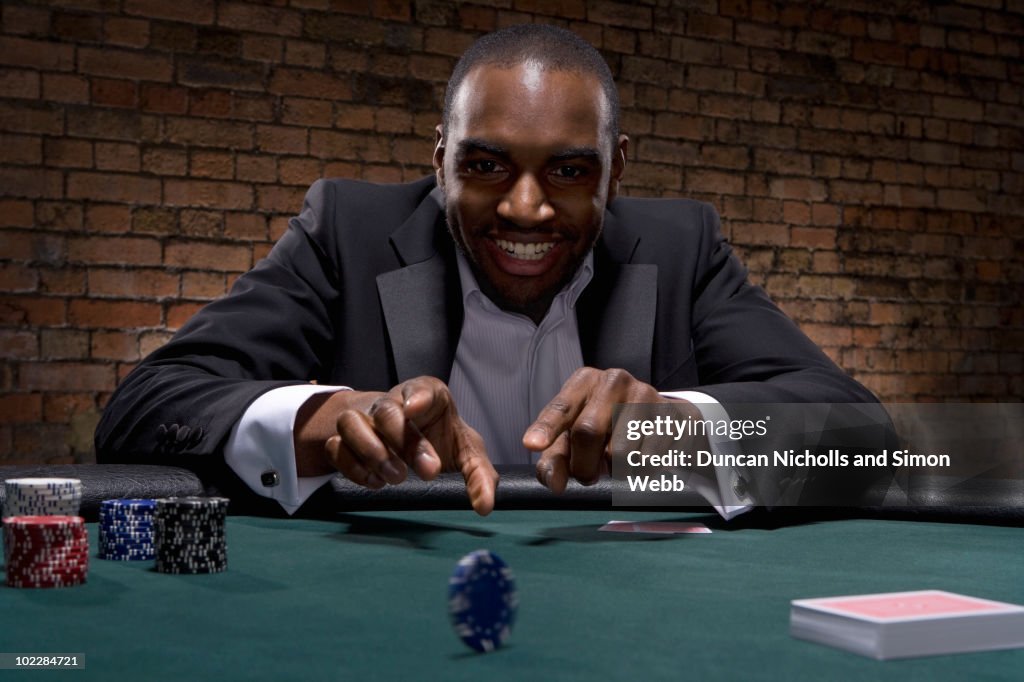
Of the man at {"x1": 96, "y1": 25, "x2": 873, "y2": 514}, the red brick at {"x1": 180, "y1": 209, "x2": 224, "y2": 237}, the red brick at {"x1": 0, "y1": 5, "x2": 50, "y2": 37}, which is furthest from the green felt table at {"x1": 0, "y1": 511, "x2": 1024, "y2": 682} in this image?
the red brick at {"x1": 0, "y1": 5, "x2": 50, "y2": 37}

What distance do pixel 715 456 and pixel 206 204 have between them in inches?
107

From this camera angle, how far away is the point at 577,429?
145 centimetres

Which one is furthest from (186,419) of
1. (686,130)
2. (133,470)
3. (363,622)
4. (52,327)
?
(686,130)

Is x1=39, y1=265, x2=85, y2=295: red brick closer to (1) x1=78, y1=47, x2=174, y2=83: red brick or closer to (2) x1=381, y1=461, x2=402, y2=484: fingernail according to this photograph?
(1) x1=78, y1=47, x2=174, y2=83: red brick

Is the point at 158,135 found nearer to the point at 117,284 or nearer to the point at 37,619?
the point at 117,284

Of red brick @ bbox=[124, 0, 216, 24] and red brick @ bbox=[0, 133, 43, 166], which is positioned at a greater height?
red brick @ bbox=[124, 0, 216, 24]

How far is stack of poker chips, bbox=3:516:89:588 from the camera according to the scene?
3.12ft

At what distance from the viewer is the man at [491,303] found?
1.81 m

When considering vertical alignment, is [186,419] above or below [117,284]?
below

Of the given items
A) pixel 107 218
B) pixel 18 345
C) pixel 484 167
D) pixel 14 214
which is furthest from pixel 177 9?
pixel 484 167

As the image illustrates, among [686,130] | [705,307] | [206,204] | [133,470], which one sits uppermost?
[686,130]

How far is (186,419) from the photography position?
5.73 ft

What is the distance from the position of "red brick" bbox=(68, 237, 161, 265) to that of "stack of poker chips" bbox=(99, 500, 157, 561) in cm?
281

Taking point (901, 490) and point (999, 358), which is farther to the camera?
point (999, 358)
